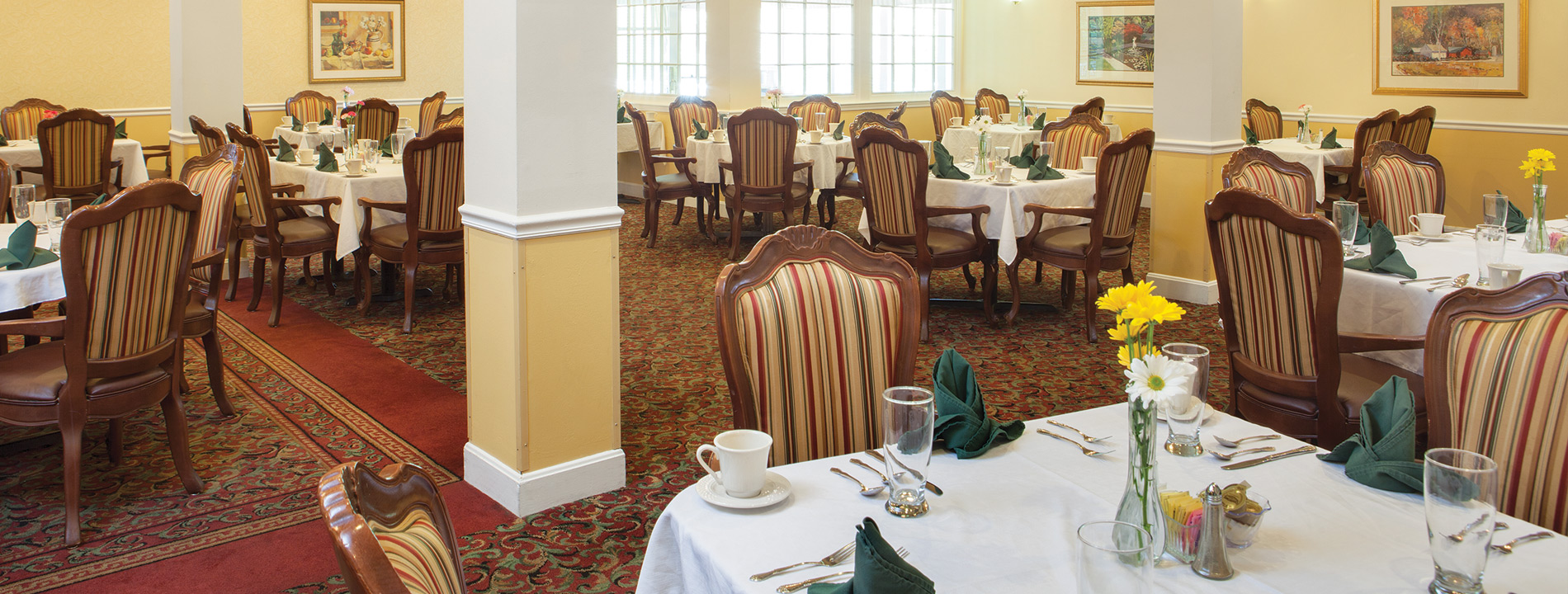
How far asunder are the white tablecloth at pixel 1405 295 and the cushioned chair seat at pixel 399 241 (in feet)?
12.7

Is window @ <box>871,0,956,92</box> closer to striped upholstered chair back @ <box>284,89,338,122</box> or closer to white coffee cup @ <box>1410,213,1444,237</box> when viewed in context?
striped upholstered chair back @ <box>284,89,338,122</box>

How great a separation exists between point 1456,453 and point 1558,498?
68cm

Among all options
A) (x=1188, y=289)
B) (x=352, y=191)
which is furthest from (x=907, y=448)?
(x=1188, y=289)

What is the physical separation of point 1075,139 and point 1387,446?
5124 mm

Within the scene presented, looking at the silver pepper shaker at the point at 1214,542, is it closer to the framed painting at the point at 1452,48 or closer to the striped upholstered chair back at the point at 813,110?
the framed painting at the point at 1452,48

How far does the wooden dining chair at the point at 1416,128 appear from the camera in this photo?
730cm

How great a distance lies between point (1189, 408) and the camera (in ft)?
5.83

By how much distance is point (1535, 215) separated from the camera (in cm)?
357

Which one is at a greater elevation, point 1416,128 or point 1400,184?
point 1416,128

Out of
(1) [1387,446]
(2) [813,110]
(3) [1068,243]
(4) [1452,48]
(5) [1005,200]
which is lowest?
(1) [1387,446]

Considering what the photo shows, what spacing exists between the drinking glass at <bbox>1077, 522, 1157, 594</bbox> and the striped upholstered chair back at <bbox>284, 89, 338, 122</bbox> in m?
9.55

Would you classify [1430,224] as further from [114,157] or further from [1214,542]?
[114,157]

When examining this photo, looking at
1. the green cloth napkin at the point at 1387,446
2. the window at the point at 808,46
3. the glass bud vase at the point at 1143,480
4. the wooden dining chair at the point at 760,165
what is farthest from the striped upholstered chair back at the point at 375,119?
the glass bud vase at the point at 1143,480

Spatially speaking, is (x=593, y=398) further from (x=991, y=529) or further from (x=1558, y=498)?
(x=1558, y=498)
